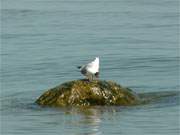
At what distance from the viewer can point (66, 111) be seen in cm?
1522

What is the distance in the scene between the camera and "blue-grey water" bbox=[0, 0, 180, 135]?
13.9 meters

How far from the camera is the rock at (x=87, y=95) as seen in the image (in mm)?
15562

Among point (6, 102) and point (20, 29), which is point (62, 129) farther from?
point (20, 29)

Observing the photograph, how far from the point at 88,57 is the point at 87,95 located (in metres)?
6.26

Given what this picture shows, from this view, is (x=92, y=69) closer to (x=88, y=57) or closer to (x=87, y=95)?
(x=87, y=95)

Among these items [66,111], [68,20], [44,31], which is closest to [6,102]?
[66,111]

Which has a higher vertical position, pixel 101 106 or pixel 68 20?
pixel 68 20

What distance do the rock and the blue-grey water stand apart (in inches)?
9.6

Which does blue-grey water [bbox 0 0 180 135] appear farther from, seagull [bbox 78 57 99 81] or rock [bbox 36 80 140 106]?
seagull [bbox 78 57 99 81]

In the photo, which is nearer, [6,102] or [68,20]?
[6,102]

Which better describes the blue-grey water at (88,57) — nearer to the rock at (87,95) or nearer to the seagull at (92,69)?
the rock at (87,95)

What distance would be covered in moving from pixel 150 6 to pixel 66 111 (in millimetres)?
16989

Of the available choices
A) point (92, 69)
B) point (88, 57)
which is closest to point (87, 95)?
point (92, 69)

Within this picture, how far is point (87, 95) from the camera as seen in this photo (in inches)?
616
